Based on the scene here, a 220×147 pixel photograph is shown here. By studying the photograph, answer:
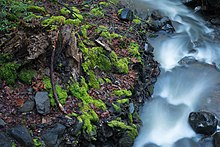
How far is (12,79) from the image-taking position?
619 centimetres

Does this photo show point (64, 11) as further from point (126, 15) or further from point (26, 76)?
point (26, 76)

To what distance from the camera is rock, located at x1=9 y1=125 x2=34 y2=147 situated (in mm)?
5430

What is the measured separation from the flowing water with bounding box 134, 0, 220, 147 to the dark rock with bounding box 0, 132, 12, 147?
3234 millimetres

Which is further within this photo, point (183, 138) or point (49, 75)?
point (183, 138)

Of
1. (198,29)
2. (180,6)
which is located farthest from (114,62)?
(180,6)

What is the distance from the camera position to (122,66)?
8.00m

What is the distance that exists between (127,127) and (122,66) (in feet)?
5.97

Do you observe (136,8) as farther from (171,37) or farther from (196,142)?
(196,142)

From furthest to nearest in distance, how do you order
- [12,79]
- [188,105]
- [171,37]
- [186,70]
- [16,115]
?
1. [171,37]
2. [186,70]
3. [188,105]
4. [12,79]
5. [16,115]

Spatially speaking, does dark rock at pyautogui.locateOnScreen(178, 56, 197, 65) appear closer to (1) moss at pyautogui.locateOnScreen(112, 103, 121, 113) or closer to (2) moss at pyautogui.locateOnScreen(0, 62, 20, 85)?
(1) moss at pyautogui.locateOnScreen(112, 103, 121, 113)

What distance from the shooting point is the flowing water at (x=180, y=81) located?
8.03m

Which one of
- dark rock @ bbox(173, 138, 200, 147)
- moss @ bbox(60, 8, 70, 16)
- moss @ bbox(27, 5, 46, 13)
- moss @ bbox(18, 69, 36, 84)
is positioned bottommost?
dark rock @ bbox(173, 138, 200, 147)

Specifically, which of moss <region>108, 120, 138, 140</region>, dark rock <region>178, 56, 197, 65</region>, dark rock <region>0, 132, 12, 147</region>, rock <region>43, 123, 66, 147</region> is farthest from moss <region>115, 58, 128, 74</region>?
dark rock <region>0, 132, 12, 147</region>

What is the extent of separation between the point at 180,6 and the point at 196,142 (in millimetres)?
7829
